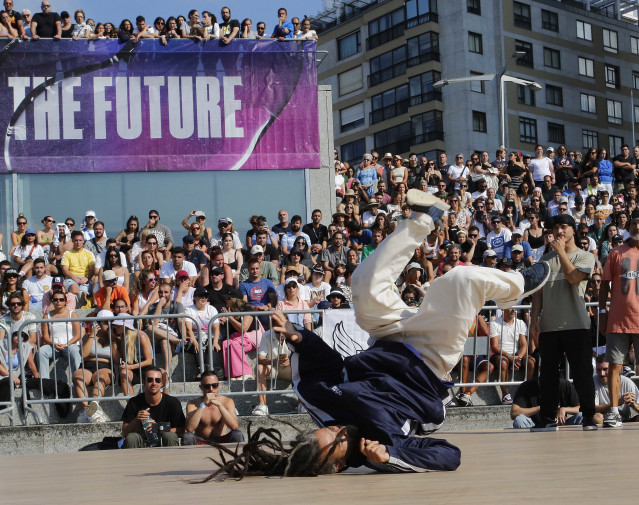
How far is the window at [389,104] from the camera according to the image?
49906mm

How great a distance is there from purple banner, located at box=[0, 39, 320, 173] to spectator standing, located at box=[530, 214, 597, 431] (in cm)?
1079

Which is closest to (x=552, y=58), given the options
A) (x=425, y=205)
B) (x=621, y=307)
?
(x=621, y=307)

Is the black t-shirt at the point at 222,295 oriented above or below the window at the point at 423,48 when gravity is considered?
below

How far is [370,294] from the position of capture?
5.59 m

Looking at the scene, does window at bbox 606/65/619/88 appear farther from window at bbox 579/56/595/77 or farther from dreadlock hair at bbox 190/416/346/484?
dreadlock hair at bbox 190/416/346/484

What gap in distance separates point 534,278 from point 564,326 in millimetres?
2383

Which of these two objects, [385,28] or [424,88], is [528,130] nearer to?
[424,88]

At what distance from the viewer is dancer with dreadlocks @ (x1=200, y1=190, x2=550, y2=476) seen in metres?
5.30

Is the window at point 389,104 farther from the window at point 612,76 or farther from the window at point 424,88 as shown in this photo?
the window at point 612,76

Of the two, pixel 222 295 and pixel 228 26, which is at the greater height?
pixel 228 26

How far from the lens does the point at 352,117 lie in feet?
176

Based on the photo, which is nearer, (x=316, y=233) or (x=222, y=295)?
(x=222, y=295)

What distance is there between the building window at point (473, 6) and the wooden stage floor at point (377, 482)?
138 ft

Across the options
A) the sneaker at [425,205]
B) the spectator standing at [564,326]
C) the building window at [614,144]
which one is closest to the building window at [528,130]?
the building window at [614,144]
